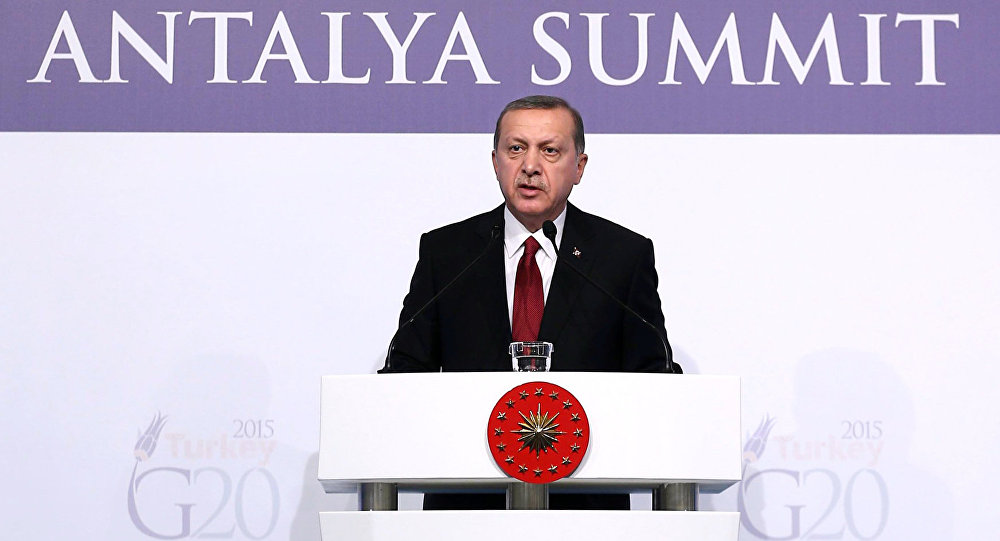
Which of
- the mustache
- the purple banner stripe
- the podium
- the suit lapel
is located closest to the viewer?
the podium

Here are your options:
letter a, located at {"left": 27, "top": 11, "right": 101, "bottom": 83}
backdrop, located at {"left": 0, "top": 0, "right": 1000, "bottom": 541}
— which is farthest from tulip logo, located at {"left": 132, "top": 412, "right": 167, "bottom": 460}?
letter a, located at {"left": 27, "top": 11, "right": 101, "bottom": 83}

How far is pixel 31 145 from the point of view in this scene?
351 centimetres

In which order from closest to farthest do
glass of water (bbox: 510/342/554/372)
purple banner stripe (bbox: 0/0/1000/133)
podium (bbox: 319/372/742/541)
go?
podium (bbox: 319/372/742/541), glass of water (bbox: 510/342/554/372), purple banner stripe (bbox: 0/0/1000/133)

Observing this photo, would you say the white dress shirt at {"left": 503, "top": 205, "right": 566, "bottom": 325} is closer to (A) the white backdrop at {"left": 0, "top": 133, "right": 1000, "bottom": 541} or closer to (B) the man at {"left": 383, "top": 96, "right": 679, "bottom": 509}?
(B) the man at {"left": 383, "top": 96, "right": 679, "bottom": 509}

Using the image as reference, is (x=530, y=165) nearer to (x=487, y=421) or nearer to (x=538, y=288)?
(x=538, y=288)

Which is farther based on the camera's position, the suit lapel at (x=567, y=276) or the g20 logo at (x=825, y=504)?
the g20 logo at (x=825, y=504)

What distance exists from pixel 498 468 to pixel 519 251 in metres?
0.76

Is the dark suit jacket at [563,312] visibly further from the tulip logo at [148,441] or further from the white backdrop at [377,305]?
the tulip logo at [148,441]

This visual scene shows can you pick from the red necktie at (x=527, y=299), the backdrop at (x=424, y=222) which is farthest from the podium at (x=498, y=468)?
the backdrop at (x=424, y=222)

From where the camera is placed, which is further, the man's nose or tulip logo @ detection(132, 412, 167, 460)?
tulip logo @ detection(132, 412, 167, 460)

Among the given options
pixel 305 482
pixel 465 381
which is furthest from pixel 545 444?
pixel 305 482

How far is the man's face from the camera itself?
8.41ft

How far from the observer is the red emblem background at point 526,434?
6.31 ft

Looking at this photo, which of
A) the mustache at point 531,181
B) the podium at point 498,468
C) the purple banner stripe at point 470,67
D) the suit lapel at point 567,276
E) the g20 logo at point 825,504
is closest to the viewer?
the podium at point 498,468
